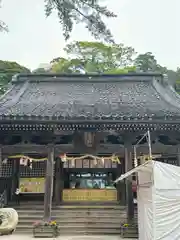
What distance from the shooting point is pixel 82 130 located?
964 centimetres

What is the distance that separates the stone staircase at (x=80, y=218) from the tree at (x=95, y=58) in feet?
79.2

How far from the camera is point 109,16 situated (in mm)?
4816

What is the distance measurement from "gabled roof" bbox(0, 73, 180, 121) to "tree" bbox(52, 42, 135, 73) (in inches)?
753

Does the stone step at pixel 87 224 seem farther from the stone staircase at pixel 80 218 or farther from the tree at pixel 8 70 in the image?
the tree at pixel 8 70

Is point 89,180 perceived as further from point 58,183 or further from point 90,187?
point 58,183

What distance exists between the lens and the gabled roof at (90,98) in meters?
9.09

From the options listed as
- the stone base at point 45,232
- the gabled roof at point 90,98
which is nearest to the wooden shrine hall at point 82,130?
the gabled roof at point 90,98

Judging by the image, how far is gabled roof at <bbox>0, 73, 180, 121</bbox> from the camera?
29.8ft

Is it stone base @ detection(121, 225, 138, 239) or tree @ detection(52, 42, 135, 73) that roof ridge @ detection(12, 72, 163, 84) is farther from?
tree @ detection(52, 42, 135, 73)

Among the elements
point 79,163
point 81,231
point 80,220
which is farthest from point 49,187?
point 79,163

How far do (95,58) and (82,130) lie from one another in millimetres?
26437

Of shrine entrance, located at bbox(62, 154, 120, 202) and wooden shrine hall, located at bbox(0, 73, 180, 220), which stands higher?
wooden shrine hall, located at bbox(0, 73, 180, 220)

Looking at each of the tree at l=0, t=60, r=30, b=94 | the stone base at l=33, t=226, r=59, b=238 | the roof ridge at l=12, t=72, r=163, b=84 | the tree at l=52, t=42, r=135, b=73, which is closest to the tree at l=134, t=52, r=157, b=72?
the tree at l=52, t=42, r=135, b=73

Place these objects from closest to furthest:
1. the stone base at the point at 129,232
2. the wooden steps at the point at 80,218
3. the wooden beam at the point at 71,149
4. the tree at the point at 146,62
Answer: the stone base at the point at 129,232, the wooden steps at the point at 80,218, the wooden beam at the point at 71,149, the tree at the point at 146,62
